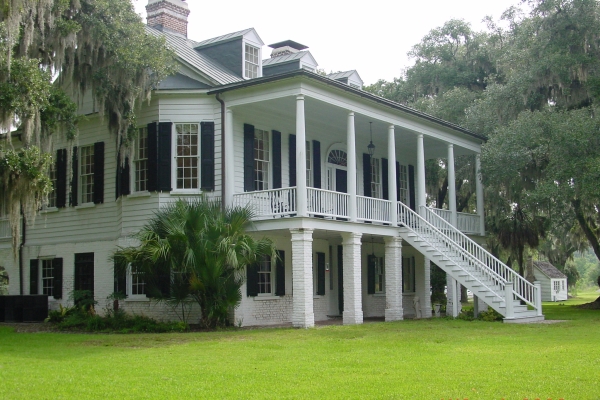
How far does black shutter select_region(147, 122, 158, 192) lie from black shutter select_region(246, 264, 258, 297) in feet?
11.2

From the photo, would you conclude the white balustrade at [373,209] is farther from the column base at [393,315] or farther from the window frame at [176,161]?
the window frame at [176,161]

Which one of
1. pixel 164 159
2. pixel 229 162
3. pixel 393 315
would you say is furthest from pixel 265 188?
pixel 393 315

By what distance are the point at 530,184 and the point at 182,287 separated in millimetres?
14676

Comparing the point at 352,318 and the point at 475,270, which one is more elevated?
the point at 475,270

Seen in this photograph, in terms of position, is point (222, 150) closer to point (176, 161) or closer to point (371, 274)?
point (176, 161)

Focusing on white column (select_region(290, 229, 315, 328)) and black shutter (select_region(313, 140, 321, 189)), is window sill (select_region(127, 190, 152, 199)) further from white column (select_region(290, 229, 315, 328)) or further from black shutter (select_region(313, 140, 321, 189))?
black shutter (select_region(313, 140, 321, 189))

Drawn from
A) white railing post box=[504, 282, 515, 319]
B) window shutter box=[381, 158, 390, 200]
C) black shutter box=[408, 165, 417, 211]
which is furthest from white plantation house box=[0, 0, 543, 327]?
black shutter box=[408, 165, 417, 211]

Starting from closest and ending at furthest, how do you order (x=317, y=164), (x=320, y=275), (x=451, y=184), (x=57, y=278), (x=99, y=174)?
1. (x=99, y=174)
2. (x=57, y=278)
3. (x=317, y=164)
4. (x=320, y=275)
5. (x=451, y=184)

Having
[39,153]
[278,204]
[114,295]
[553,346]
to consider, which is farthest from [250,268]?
[553,346]

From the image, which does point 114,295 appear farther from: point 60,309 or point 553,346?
point 553,346

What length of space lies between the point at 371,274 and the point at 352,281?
6650 mm

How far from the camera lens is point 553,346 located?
13.1m

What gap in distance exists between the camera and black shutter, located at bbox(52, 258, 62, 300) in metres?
22.8

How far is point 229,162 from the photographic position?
19859 millimetres
